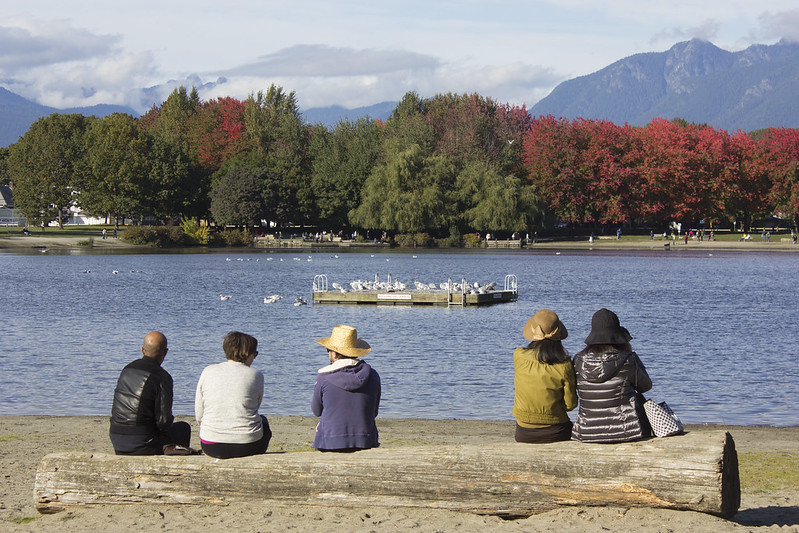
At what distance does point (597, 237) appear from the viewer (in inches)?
4011

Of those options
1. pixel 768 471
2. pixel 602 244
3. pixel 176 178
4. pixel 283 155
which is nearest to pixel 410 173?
pixel 283 155

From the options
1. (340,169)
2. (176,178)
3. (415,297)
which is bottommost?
(415,297)

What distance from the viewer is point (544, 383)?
27.6 ft

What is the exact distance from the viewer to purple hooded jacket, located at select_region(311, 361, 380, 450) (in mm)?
8578

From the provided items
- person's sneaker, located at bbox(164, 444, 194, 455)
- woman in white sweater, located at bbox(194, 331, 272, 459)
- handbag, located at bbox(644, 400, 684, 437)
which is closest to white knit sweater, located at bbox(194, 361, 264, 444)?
woman in white sweater, located at bbox(194, 331, 272, 459)

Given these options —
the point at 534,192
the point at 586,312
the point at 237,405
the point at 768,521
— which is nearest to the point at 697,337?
the point at 586,312

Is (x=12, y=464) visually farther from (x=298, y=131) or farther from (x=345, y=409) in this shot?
(x=298, y=131)

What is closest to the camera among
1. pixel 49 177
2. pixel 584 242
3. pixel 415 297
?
pixel 415 297

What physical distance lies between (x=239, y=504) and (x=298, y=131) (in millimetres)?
96281

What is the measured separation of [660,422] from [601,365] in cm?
81

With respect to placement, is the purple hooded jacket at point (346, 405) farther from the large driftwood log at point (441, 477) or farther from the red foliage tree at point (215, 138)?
the red foliage tree at point (215, 138)

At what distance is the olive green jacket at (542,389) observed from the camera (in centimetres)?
→ 838

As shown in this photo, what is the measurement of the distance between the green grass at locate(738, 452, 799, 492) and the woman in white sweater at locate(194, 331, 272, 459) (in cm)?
535

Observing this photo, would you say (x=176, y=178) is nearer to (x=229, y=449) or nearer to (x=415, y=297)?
(x=415, y=297)
